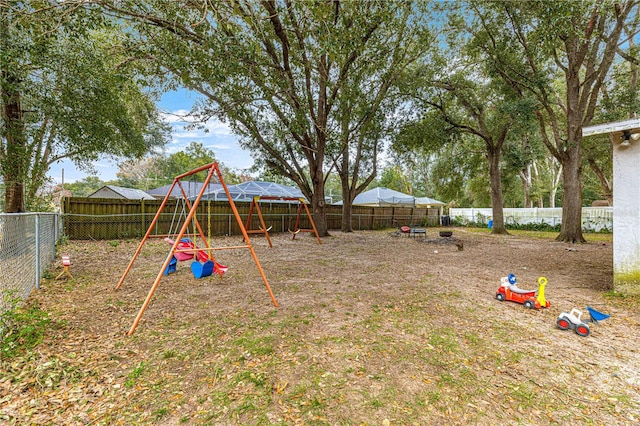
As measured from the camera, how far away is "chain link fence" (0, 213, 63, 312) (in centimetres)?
320

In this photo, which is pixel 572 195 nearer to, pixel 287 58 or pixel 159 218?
pixel 287 58

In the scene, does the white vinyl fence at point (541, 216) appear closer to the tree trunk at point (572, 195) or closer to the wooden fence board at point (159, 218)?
the tree trunk at point (572, 195)

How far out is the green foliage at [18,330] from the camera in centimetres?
268

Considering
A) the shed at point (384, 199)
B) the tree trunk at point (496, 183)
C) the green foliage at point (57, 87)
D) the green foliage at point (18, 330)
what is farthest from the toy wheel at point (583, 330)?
the shed at point (384, 199)

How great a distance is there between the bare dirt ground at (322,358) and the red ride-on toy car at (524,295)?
5.2 inches

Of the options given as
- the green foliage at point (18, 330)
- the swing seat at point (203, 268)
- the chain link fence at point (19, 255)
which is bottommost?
the green foliage at point (18, 330)

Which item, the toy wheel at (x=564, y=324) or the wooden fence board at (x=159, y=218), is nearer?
the toy wheel at (x=564, y=324)

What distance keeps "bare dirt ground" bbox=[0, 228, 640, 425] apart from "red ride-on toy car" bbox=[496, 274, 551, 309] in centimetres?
13

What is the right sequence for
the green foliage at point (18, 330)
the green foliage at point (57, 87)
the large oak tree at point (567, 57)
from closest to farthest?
the green foliage at point (18, 330) < the green foliage at point (57, 87) < the large oak tree at point (567, 57)

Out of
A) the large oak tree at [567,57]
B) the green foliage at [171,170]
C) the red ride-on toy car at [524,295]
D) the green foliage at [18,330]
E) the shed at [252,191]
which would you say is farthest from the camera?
the green foliage at [171,170]

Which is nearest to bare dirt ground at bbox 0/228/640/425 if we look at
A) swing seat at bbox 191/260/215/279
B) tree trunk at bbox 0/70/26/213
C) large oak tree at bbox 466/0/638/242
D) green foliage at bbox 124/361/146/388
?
green foliage at bbox 124/361/146/388

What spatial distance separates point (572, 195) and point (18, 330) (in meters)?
15.5

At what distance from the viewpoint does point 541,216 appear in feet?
64.6

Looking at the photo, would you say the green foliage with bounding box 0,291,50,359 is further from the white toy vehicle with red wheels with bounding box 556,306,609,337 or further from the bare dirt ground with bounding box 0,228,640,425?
the white toy vehicle with red wheels with bounding box 556,306,609,337
